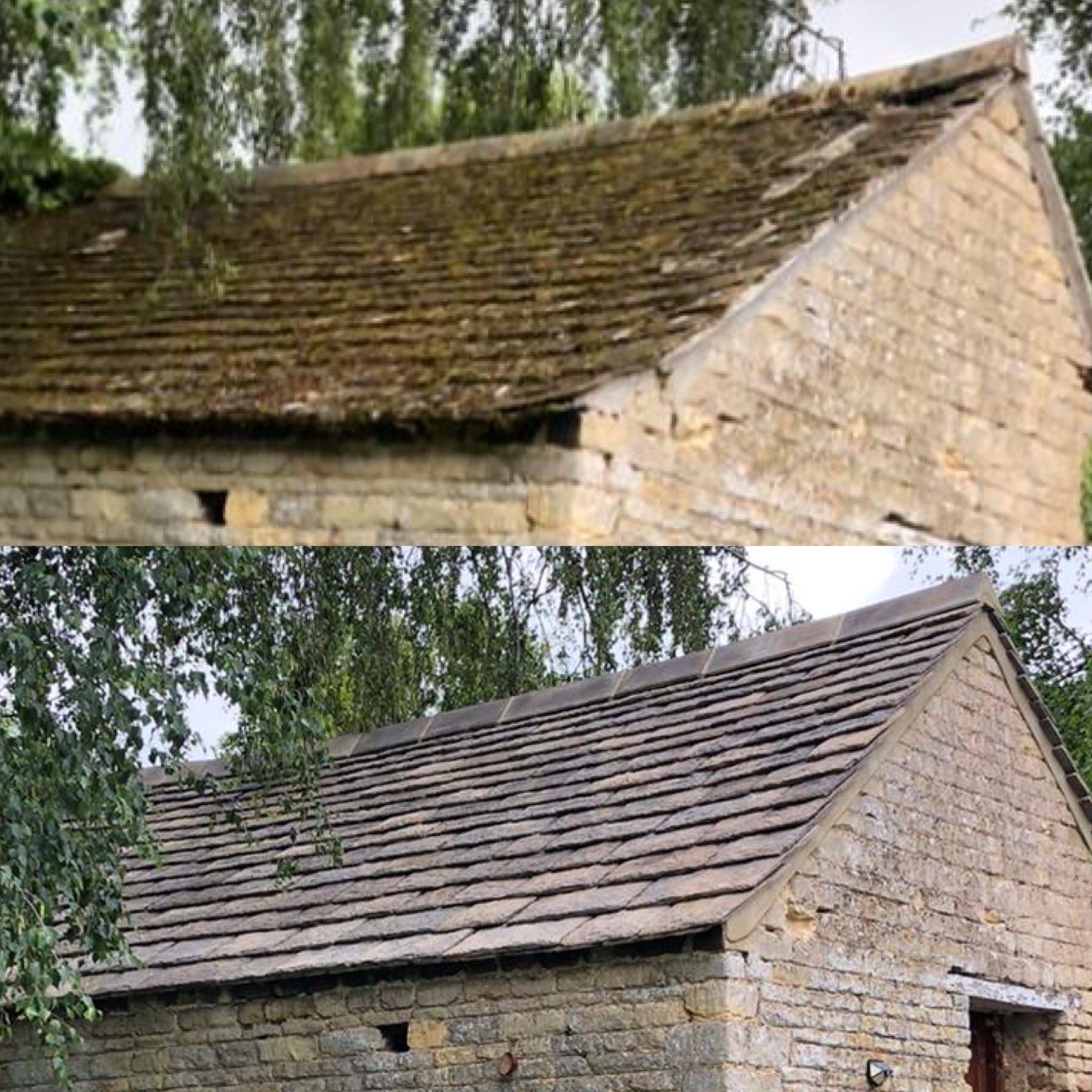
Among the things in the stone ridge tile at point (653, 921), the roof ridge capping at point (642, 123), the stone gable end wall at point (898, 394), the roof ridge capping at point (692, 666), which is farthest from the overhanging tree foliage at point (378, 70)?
the stone ridge tile at point (653, 921)

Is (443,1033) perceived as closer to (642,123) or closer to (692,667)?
(692,667)

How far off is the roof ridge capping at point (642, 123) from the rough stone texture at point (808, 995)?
316 centimetres

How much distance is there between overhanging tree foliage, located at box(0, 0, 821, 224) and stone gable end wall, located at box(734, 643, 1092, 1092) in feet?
12.3

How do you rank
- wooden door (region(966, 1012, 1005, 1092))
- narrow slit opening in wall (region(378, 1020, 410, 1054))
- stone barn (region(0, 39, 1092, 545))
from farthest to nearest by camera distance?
1. wooden door (region(966, 1012, 1005, 1092))
2. narrow slit opening in wall (region(378, 1020, 410, 1054))
3. stone barn (region(0, 39, 1092, 545))

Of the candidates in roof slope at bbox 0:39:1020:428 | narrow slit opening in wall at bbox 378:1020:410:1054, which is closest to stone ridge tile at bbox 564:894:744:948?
narrow slit opening in wall at bbox 378:1020:410:1054

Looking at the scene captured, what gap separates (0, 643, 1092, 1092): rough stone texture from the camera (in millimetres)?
7836

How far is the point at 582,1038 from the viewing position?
808 centimetres

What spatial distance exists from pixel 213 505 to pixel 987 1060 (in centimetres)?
518

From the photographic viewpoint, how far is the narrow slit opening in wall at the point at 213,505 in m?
8.20

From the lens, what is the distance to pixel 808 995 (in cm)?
805

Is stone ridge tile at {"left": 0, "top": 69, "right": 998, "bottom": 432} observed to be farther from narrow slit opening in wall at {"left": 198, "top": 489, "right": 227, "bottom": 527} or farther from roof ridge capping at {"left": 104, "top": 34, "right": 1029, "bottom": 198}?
narrow slit opening in wall at {"left": 198, "top": 489, "right": 227, "bottom": 527}

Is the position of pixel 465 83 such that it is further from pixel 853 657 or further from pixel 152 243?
pixel 853 657

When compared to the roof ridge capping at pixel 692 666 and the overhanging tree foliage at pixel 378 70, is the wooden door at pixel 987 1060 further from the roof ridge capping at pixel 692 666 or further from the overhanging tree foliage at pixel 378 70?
the overhanging tree foliage at pixel 378 70

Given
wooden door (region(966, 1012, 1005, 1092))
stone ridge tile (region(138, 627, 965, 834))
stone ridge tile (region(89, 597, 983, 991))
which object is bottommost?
wooden door (region(966, 1012, 1005, 1092))
